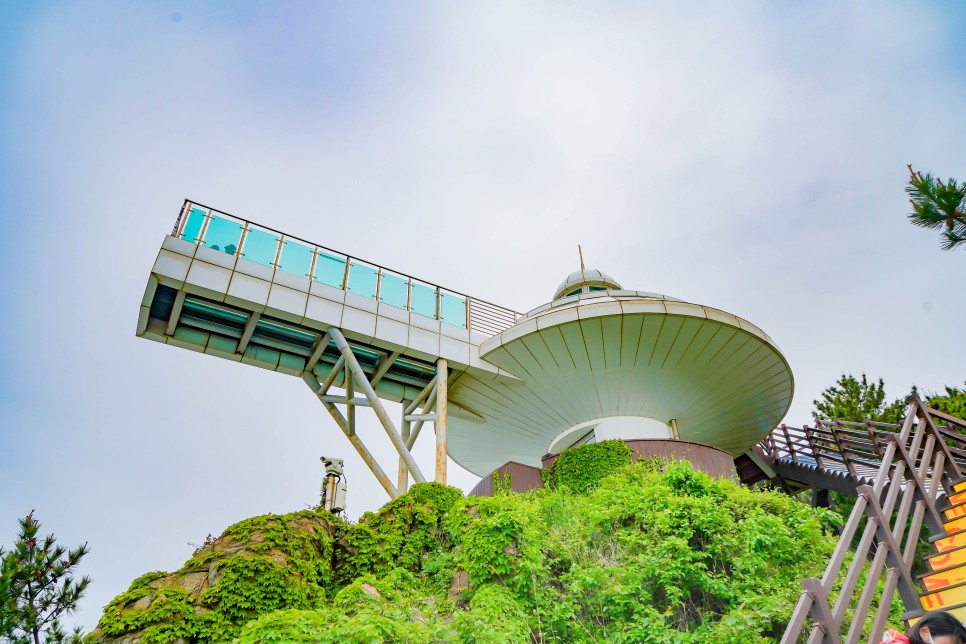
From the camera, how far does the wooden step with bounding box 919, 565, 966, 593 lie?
4.62m

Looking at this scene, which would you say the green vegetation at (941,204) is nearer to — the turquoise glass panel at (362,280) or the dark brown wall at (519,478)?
the dark brown wall at (519,478)

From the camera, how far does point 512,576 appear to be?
749cm

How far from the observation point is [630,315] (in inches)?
492

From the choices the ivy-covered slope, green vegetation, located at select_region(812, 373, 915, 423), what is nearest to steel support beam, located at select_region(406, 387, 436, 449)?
the ivy-covered slope

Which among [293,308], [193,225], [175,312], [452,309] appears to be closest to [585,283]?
[452,309]

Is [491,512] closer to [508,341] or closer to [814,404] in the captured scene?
[508,341]

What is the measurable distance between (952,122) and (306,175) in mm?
12646

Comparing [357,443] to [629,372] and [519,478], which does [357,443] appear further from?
[629,372]

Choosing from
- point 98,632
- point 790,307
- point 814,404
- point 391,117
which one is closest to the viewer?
point 98,632

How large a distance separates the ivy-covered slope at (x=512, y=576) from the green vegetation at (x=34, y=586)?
262 centimetres

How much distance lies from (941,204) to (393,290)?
10.2 meters

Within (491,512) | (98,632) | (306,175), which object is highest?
(306,175)

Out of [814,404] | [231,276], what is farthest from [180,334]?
[814,404]

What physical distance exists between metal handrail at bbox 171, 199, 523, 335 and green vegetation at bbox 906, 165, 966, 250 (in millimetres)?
8973
